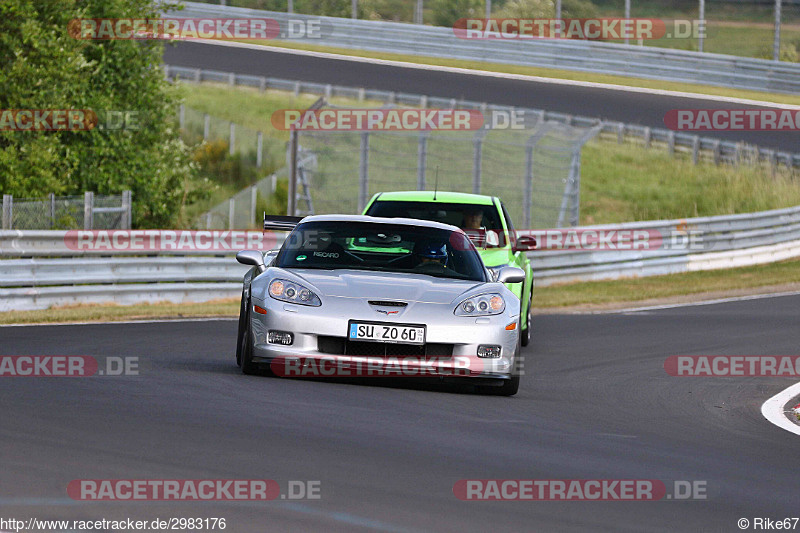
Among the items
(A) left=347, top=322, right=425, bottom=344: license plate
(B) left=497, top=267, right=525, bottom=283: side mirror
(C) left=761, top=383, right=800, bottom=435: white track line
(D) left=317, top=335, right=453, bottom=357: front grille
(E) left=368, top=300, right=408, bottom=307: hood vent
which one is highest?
(E) left=368, top=300, right=408, bottom=307: hood vent

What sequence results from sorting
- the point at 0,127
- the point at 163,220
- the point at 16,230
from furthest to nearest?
the point at 163,220 < the point at 0,127 < the point at 16,230

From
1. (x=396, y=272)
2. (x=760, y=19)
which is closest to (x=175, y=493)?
(x=396, y=272)

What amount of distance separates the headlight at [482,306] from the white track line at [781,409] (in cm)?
208

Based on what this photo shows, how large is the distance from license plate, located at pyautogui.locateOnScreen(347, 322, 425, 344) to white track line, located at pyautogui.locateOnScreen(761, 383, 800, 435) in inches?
101

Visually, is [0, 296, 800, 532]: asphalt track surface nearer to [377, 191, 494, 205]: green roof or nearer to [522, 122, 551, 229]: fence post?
[377, 191, 494, 205]: green roof

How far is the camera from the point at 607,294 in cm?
2319

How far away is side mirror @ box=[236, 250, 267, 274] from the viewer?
34.5 ft

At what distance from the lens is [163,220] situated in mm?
27672

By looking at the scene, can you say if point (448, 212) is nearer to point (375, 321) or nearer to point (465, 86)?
point (375, 321)

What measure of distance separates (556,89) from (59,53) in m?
20.9

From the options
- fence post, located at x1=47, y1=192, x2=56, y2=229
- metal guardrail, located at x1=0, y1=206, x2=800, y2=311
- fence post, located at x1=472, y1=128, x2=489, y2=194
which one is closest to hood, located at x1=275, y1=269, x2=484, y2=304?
metal guardrail, located at x1=0, y1=206, x2=800, y2=311

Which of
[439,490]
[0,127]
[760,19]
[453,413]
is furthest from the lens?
[760,19]

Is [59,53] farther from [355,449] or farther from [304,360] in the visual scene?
[355,449]

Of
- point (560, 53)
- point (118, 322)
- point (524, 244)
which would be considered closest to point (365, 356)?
point (524, 244)
